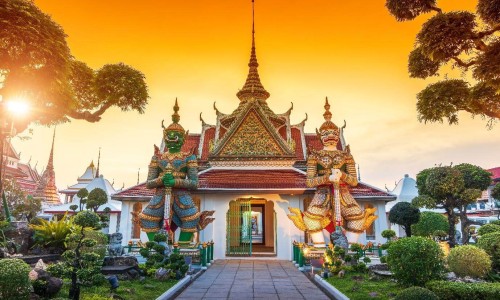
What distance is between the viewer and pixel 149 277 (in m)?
8.80

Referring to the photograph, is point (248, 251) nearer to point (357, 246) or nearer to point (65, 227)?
point (357, 246)

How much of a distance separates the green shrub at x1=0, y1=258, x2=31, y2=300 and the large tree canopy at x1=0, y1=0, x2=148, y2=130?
13.2ft

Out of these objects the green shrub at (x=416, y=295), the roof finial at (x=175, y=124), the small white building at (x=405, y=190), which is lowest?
the green shrub at (x=416, y=295)

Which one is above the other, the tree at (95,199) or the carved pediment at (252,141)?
the carved pediment at (252,141)

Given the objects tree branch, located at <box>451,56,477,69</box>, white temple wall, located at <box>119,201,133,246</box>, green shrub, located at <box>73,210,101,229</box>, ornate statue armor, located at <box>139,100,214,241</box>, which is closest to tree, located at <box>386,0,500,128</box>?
tree branch, located at <box>451,56,477,69</box>

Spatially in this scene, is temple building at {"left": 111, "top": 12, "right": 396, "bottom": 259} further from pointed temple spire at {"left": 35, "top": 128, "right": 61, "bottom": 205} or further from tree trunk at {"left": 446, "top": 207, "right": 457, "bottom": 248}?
pointed temple spire at {"left": 35, "top": 128, "right": 61, "bottom": 205}

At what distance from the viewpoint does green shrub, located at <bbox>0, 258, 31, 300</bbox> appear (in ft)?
16.3

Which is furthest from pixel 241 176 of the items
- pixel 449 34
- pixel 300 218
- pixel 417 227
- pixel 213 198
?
pixel 449 34

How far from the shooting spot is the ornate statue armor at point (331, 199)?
36.6 ft

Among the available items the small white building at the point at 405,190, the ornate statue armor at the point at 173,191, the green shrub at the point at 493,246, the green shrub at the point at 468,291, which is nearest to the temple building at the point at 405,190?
the small white building at the point at 405,190

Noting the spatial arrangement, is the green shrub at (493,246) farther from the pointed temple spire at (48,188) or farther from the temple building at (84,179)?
the pointed temple spire at (48,188)

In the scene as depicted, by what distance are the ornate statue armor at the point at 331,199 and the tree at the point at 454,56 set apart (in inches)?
112

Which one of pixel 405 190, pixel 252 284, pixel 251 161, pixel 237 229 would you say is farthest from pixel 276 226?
pixel 405 190

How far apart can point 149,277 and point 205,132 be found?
11346 millimetres
